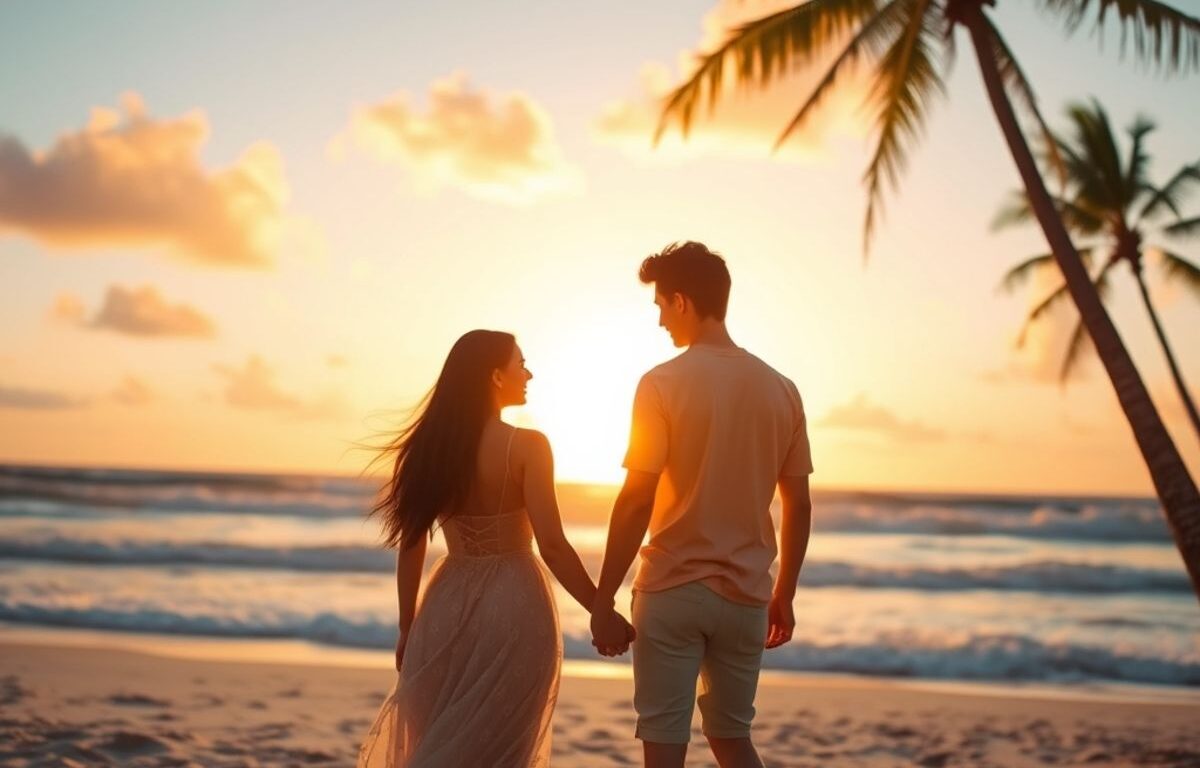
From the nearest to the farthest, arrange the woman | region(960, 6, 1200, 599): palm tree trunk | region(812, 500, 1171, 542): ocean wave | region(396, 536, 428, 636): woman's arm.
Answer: the woman → region(396, 536, 428, 636): woman's arm → region(960, 6, 1200, 599): palm tree trunk → region(812, 500, 1171, 542): ocean wave

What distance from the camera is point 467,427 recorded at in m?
3.78

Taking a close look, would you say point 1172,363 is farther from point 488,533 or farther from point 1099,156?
point 488,533

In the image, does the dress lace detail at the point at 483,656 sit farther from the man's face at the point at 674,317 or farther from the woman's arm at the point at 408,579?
the man's face at the point at 674,317

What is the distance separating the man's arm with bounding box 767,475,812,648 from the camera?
3648mm

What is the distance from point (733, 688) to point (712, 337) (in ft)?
3.52

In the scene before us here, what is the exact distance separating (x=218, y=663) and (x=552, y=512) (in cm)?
709

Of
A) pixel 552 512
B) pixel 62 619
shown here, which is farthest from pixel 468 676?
pixel 62 619

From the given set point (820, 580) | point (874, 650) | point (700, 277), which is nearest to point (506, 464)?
point (700, 277)

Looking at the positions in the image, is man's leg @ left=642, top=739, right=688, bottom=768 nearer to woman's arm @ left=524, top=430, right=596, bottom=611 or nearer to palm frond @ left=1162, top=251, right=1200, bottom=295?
woman's arm @ left=524, top=430, right=596, bottom=611

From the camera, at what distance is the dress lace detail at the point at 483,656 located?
12.5ft

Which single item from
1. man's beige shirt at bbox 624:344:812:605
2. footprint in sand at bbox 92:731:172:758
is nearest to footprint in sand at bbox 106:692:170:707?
footprint in sand at bbox 92:731:172:758

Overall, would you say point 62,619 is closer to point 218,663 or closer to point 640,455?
point 218,663

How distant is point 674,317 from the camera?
3.58 meters

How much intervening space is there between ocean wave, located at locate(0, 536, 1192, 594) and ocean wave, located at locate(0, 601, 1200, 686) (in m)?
5.35
